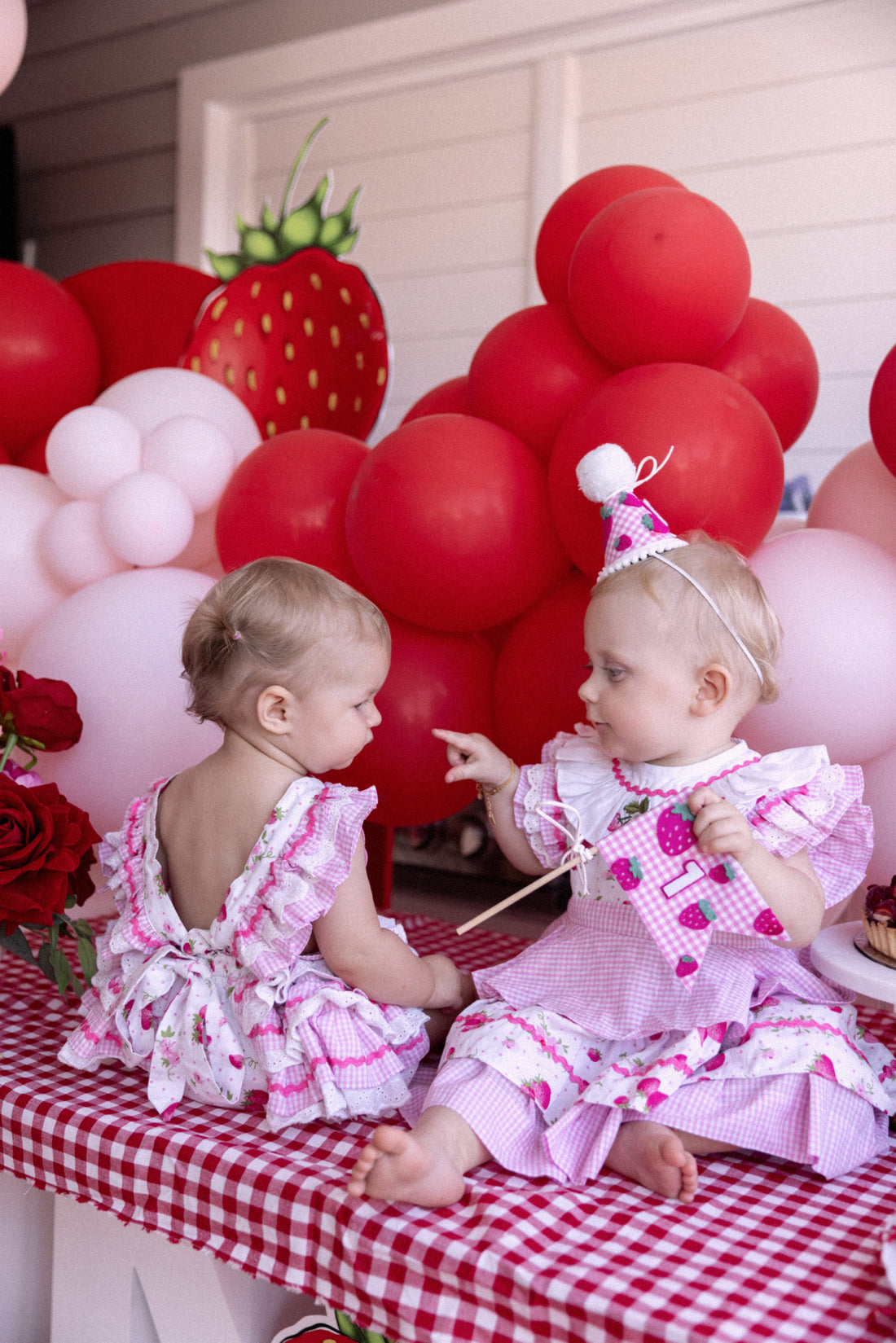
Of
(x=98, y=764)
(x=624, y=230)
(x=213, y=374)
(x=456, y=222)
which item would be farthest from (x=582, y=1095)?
(x=456, y=222)

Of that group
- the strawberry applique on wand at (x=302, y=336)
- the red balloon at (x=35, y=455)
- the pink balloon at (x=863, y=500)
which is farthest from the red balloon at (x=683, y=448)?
the red balloon at (x=35, y=455)

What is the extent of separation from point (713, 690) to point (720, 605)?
86mm

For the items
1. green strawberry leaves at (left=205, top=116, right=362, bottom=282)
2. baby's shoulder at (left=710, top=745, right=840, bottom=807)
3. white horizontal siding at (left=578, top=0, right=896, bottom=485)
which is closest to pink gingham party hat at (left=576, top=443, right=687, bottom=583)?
baby's shoulder at (left=710, top=745, right=840, bottom=807)

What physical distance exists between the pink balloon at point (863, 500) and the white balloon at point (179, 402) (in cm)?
87

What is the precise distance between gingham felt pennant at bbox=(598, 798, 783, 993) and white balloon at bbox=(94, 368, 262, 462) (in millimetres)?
1037

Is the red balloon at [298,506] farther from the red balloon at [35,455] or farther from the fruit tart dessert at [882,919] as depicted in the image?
the fruit tart dessert at [882,919]

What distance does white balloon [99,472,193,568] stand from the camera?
1.68m

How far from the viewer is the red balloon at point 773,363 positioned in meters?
1.51

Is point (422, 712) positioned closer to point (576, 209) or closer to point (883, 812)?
point (883, 812)

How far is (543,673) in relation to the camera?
4.79 feet

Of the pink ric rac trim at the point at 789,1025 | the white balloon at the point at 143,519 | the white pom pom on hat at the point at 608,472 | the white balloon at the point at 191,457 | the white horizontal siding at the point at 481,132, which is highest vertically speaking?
the white horizontal siding at the point at 481,132

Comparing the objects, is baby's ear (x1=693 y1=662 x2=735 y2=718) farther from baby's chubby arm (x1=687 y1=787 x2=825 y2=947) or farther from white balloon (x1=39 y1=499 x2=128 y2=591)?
white balloon (x1=39 y1=499 x2=128 y2=591)

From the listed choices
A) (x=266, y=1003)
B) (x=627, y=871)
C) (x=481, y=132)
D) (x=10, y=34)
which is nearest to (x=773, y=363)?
(x=627, y=871)

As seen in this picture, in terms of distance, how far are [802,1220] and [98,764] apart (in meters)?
0.98
